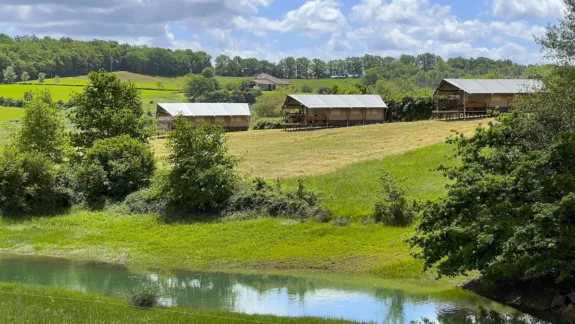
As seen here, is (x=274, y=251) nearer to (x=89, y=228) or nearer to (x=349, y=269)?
(x=349, y=269)

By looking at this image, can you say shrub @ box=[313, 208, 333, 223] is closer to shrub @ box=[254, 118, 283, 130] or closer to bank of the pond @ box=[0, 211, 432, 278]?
bank of the pond @ box=[0, 211, 432, 278]

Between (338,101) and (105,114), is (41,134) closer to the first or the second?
(105,114)

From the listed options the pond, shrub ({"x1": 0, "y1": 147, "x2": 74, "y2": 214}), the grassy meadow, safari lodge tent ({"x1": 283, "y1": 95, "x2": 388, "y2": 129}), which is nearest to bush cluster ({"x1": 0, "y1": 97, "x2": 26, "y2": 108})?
safari lodge tent ({"x1": 283, "y1": 95, "x2": 388, "y2": 129})

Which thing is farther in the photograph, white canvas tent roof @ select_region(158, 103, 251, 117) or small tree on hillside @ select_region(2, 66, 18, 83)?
small tree on hillside @ select_region(2, 66, 18, 83)

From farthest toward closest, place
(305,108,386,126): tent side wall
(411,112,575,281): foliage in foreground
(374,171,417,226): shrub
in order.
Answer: (305,108,386,126): tent side wall
(374,171,417,226): shrub
(411,112,575,281): foliage in foreground

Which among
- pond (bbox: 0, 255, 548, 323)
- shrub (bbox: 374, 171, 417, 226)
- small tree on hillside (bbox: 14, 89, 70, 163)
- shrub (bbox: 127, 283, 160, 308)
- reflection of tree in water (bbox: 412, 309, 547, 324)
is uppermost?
small tree on hillside (bbox: 14, 89, 70, 163)

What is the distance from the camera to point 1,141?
83.8m

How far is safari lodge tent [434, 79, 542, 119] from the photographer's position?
69.9 metres

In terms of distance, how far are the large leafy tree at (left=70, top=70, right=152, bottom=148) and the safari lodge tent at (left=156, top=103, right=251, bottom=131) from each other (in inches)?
1281

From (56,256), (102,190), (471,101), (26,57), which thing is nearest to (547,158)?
(56,256)

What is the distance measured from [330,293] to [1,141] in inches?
2766

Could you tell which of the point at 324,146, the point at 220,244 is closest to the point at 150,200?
the point at 220,244

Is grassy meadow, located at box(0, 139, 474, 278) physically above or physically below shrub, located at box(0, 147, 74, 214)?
below

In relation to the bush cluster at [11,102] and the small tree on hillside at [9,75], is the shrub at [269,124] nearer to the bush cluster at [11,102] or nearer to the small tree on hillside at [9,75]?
the bush cluster at [11,102]
